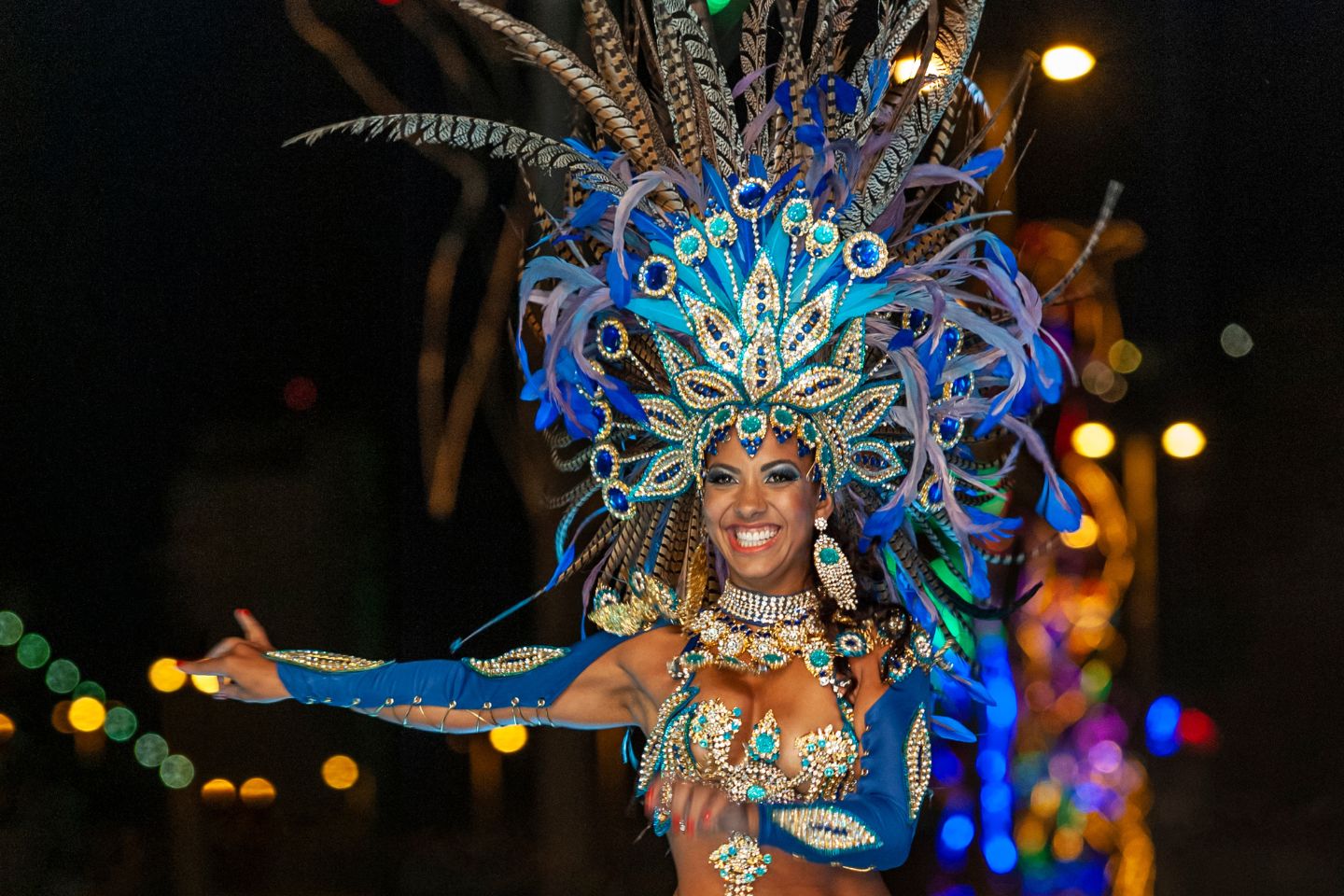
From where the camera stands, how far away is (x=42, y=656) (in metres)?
3.15

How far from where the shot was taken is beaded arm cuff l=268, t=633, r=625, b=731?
2.42m

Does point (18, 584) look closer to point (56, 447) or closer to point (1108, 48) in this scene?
point (56, 447)

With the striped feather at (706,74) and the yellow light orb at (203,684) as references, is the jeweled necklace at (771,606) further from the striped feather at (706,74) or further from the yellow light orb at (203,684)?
the yellow light orb at (203,684)

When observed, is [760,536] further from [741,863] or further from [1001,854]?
[1001,854]

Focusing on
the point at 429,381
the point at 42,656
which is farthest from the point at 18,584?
the point at 429,381

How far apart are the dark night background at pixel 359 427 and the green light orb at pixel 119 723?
1.4 inches

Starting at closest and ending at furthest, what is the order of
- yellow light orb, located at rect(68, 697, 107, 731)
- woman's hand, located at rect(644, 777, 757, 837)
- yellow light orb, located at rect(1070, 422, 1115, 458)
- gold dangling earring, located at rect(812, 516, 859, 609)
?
woman's hand, located at rect(644, 777, 757, 837), gold dangling earring, located at rect(812, 516, 859, 609), yellow light orb, located at rect(1070, 422, 1115, 458), yellow light orb, located at rect(68, 697, 107, 731)

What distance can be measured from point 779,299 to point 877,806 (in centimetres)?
75

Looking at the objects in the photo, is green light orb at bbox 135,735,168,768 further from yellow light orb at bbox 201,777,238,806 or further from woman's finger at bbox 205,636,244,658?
woman's finger at bbox 205,636,244,658

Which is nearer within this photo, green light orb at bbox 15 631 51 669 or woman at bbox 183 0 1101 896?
woman at bbox 183 0 1101 896

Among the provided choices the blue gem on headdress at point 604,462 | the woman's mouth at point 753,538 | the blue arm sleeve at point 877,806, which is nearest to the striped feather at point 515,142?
the blue gem on headdress at point 604,462

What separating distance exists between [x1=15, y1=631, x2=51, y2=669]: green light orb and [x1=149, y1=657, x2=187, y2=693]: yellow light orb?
217 millimetres

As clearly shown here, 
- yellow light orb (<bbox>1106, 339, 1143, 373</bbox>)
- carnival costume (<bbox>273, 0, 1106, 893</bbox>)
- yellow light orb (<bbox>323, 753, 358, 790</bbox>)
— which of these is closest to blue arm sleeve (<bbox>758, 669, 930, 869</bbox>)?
carnival costume (<bbox>273, 0, 1106, 893</bbox>)

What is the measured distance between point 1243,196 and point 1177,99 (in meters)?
0.24
